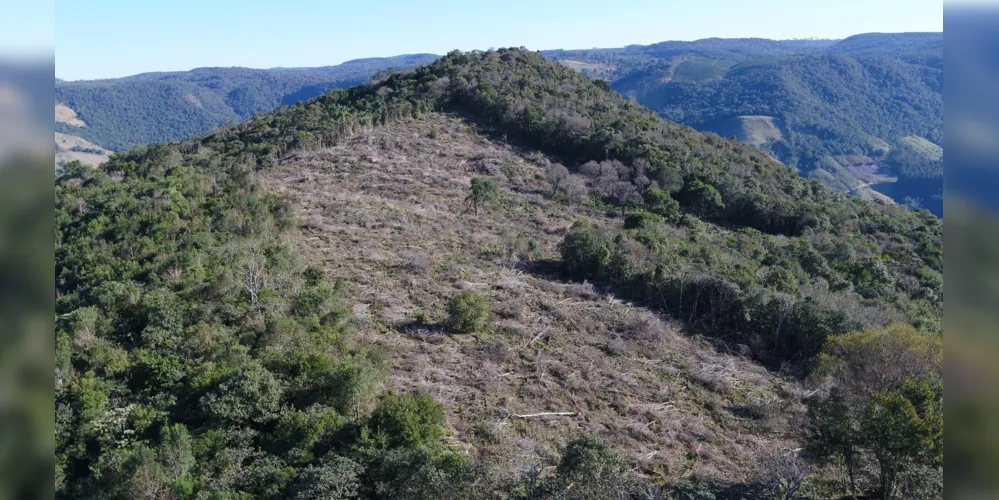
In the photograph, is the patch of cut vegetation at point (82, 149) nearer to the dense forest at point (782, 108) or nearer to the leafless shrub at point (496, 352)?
the dense forest at point (782, 108)

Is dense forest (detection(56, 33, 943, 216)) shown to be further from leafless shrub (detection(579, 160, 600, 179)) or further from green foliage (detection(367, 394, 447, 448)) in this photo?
green foliage (detection(367, 394, 447, 448))

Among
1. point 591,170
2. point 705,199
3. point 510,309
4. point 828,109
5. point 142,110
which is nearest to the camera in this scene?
point 510,309

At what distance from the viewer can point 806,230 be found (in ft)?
94.5

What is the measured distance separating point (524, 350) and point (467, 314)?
1.73 meters

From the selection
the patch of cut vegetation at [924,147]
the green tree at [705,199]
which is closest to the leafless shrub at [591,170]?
the green tree at [705,199]

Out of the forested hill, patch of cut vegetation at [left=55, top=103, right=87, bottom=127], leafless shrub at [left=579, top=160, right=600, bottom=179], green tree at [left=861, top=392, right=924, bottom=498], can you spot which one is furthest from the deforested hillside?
patch of cut vegetation at [left=55, top=103, right=87, bottom=127]

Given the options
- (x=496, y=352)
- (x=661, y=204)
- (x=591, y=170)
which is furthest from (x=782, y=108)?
(x=496, y=352)

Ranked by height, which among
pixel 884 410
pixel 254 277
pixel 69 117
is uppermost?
pixel 69 117

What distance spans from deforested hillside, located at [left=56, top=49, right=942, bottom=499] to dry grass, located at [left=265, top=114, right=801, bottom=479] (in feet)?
0.26

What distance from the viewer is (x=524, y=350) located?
47.4 ft

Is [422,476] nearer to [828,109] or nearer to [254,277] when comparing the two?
[254,277]

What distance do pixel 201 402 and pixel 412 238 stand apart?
1210 cm

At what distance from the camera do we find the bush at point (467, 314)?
48.8 feet
